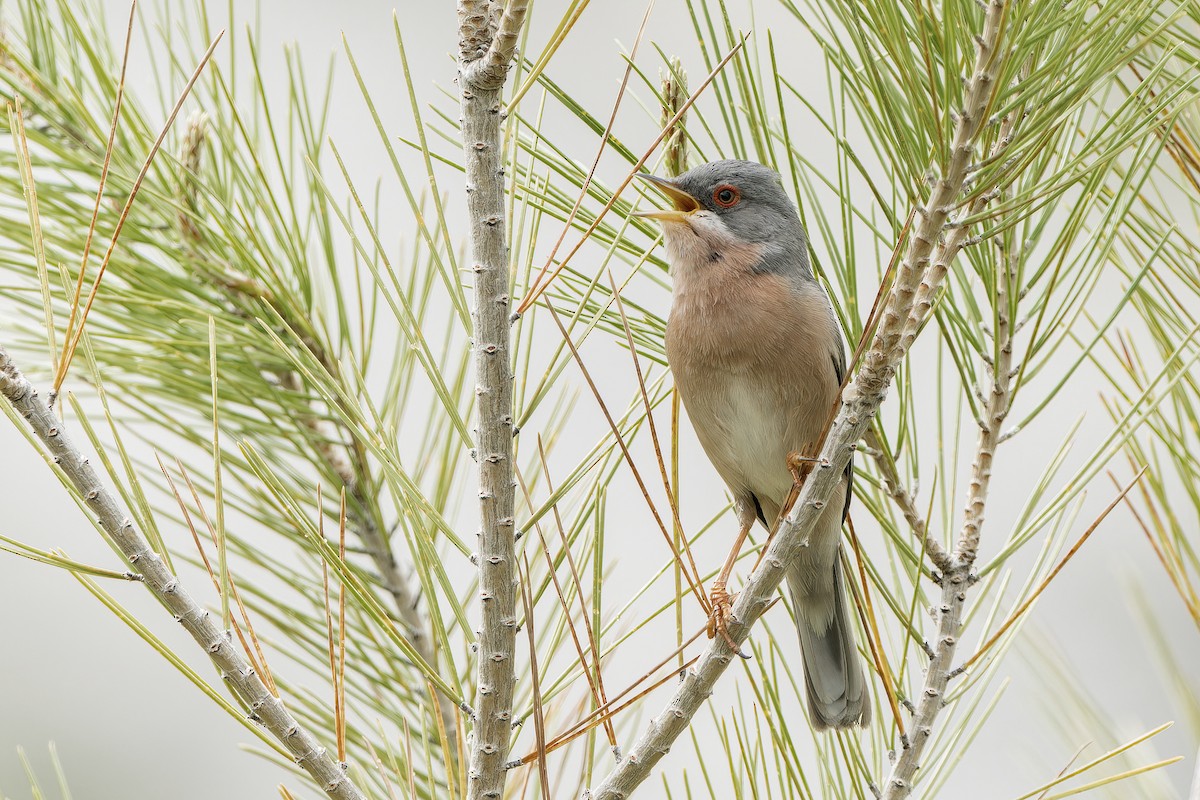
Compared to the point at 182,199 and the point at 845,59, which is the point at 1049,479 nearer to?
the point at 845,59

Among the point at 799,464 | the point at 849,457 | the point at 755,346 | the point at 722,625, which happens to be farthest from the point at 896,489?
the point at 755,346

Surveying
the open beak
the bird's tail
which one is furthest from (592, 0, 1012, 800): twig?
the open beak

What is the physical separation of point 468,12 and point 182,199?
828mm

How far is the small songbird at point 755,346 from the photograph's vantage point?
2.14 metres

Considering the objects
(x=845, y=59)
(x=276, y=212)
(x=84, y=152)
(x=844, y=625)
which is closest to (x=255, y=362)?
(x=276, y=212)

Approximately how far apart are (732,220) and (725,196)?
2.1 inches

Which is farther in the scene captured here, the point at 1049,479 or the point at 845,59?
the point at 1049,479

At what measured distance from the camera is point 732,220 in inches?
91.3

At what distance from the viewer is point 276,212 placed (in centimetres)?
177

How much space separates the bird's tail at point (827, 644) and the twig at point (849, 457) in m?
0.72

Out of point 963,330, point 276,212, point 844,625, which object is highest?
point 276,212

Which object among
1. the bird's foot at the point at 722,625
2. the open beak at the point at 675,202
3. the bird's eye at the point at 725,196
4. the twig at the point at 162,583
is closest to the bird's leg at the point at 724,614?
the bird's foot at the point at 722,625

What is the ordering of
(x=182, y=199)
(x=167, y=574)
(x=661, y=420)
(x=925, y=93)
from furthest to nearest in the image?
(x=661, y=420) → (x=182, y=199) → (x=925, y=93) → (x=167, y=574)

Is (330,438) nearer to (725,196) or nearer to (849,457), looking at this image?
(849,457)
